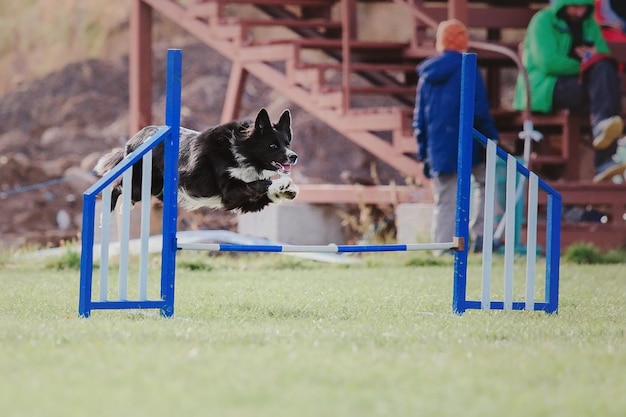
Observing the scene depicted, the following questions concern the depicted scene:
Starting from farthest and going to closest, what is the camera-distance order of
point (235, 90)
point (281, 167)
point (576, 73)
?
point (235, 90) → point (576, 73) → point (281, 167)

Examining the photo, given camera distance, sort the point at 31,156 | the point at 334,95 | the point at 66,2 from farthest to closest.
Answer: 1. the point at 66,2
2. the point at 31,156
3. the point at 334,95

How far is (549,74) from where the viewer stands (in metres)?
11.6

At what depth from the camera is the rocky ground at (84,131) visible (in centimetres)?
1691

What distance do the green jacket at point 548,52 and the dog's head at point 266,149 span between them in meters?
5.53

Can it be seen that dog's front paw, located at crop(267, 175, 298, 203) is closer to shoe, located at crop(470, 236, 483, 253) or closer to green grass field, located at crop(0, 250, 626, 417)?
green grass field, located at crop(0, 250, 626, 417)

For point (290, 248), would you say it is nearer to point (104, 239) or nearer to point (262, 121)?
point (262, 121)

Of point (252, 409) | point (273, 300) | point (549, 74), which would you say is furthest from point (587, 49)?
point (252, 409)

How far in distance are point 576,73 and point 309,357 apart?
780cm

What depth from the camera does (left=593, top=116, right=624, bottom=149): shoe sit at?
1105 cm

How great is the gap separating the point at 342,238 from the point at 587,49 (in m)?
3.09

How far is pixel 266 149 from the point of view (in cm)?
648

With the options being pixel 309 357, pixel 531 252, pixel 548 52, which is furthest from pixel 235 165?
pixel 548 52

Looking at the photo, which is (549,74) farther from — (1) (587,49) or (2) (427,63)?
(2) (427,63)

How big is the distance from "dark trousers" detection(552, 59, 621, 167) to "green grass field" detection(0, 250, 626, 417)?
4056 millimetres
